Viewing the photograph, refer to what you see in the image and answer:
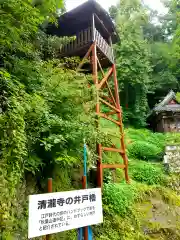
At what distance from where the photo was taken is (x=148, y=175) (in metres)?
8.02

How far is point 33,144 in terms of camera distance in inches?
164

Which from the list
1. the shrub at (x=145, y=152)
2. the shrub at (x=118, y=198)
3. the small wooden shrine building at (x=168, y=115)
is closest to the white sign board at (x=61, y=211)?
the shrub at (x=118, y=198)

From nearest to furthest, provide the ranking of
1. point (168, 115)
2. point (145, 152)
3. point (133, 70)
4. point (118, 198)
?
point (118, 198)
point (145, 152)
point (133, 70)
point (168, 115)

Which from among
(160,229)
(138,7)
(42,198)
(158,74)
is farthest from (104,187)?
(138,7)

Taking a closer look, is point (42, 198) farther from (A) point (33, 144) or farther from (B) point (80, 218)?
(A) point (33, 144)

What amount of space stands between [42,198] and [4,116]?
1.57 meters

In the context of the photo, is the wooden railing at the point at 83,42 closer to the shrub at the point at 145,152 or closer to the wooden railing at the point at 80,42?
the wooden railing at the point at 80,42

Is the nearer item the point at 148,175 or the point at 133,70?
the point at 148,175

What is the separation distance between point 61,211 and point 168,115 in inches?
640

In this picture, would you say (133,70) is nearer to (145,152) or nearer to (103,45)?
(145,152)

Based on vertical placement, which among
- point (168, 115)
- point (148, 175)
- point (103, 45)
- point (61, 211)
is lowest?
point (148, 175)

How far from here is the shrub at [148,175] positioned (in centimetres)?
786

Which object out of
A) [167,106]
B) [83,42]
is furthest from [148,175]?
[167,106]

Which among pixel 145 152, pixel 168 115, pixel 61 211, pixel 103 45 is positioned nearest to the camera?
pixel 61 211
